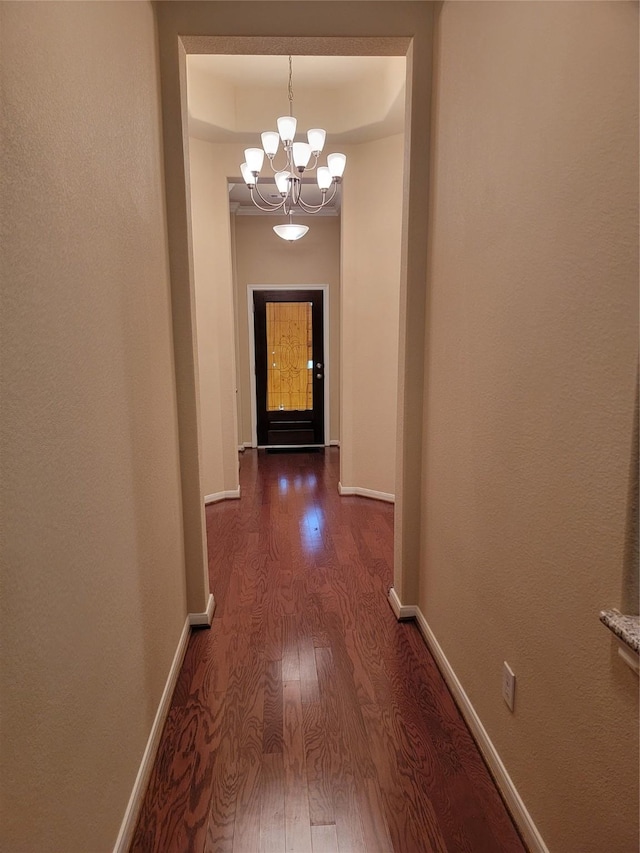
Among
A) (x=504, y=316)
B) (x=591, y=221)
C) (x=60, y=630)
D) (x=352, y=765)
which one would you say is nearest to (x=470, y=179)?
(x=504, y=316)

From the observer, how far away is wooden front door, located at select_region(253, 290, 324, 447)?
6344mm

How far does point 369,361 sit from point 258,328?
2.44 meters

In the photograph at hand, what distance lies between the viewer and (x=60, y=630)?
40.3 inches

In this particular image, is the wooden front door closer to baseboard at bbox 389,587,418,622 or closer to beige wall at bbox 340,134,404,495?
beige wall at bbox 340,134,404,495

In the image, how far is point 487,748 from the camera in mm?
1649

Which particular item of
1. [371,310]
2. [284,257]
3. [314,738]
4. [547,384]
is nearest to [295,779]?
[314,738]

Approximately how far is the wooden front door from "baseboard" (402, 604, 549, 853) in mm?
4407

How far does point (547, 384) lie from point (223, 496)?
370cm

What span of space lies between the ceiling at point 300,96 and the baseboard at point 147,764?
3.58m

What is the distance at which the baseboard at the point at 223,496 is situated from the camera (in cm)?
445

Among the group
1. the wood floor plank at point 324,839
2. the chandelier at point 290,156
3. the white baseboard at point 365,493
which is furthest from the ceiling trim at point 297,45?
the white baseboard at point 365,493

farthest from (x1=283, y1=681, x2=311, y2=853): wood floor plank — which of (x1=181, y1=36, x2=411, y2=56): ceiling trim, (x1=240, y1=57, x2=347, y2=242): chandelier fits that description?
(x1=240, y1=57, x2=347, y2=242): chandelier

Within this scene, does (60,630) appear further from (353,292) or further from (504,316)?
(353,292)

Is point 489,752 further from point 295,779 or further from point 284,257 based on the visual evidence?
point 284,257
